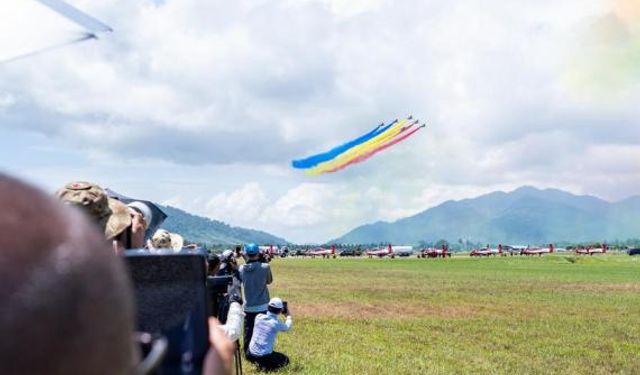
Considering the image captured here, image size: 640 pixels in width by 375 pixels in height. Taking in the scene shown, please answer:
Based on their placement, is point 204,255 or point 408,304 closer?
point 204,255

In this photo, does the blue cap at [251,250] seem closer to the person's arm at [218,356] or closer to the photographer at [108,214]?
the photographer at [108,214]

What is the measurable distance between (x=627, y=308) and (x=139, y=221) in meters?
20.8

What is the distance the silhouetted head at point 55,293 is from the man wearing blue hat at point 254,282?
1021cm

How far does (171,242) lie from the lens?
6566 mm

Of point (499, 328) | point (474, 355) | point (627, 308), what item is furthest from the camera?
point (627, 308)

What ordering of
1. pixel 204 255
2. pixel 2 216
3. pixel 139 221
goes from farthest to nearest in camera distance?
1. pixel 139 221
2. pixel 204 255
3. pixel 2 216

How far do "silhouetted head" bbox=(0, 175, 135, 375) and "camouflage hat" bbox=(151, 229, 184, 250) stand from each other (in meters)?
5.23

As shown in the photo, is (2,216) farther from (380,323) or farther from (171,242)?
(380,323)

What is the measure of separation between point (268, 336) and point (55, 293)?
10.5 metres

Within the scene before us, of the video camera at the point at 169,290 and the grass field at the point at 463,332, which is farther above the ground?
the video camera at the point at 169,290

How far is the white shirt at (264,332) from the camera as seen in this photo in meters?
10.7

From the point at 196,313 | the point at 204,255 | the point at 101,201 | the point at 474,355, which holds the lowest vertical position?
the point at 474,355

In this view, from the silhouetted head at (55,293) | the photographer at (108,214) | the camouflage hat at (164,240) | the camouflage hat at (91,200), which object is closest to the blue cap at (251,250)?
the camouflage hat at (164,240)

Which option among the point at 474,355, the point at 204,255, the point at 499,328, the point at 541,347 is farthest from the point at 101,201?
the point at 499,328
